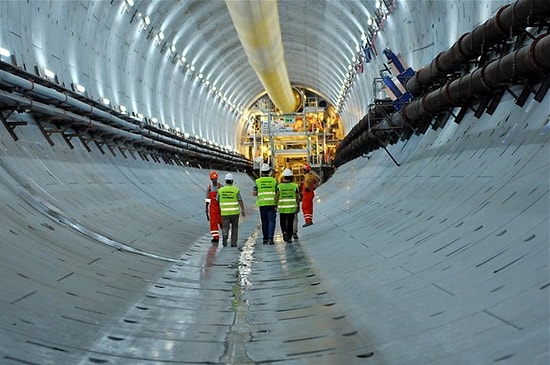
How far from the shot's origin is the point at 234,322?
4.88m

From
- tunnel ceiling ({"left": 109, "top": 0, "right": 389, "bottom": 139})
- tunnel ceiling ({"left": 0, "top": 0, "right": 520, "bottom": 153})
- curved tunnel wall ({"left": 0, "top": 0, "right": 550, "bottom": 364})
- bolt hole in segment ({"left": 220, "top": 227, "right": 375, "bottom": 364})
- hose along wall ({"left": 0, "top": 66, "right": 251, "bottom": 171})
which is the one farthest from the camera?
tunnel ceiling ({"left": 109, "top": 0, "right": 389, "bottom": 139})

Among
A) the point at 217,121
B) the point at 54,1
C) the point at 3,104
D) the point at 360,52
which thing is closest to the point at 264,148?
the point at 217,121

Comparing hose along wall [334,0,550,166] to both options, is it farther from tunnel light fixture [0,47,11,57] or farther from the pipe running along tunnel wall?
tunnel light fixture [0,47,11,57]

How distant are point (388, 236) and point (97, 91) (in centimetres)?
1089

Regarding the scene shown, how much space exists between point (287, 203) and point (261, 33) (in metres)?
7.67

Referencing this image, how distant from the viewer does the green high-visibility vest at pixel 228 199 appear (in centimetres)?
983

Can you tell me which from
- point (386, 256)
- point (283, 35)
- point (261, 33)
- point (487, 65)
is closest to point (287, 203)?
point (487, 65)

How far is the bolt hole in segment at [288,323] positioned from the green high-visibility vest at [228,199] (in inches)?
92.3

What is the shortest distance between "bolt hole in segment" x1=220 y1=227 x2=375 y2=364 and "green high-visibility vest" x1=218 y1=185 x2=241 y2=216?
92.3 inches

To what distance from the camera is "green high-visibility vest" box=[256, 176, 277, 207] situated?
1004 cm

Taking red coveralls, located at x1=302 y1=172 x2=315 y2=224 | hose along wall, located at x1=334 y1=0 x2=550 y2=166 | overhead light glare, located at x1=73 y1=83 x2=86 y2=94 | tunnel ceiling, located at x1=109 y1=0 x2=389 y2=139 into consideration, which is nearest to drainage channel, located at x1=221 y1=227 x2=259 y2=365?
red coveralls, located at x1=302 y1=172 x2=315 y2=224

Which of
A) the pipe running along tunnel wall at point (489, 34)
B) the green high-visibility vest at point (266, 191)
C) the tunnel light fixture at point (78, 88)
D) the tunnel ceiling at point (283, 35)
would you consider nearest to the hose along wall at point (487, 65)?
the pipe running along tunnel wall at point (489, 34)

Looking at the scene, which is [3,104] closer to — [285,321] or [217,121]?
[285,321]

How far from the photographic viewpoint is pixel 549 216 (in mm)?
3891
